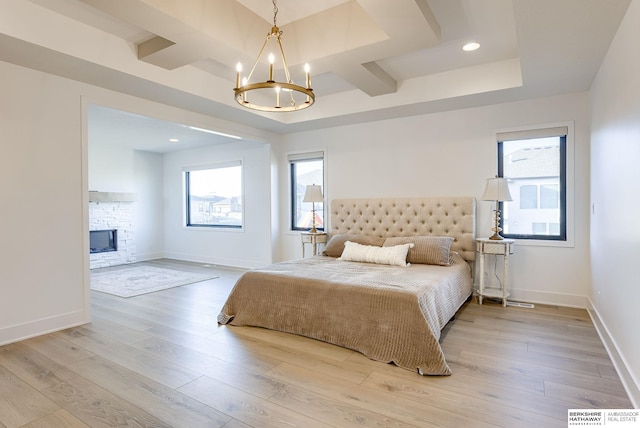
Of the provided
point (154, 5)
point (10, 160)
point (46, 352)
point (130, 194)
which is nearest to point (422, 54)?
point (154, 5)

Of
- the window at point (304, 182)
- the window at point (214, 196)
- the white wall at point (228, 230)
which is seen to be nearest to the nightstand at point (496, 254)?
the window at point (304, 182)

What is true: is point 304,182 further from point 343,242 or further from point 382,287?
point 382,287

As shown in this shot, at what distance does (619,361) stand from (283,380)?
227cm

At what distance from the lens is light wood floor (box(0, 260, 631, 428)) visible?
1.89 metres

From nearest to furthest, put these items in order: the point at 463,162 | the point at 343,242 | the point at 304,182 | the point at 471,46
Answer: the point at 471,46, the point at 463,162, the point at 343,242, the point at 304,182

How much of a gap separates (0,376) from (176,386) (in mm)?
1277

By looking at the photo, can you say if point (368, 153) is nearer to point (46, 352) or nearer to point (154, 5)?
point (154, 5)

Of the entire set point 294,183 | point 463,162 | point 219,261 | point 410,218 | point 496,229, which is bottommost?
point 219,261

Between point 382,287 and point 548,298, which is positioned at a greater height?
point 382,287

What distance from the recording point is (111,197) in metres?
6.89

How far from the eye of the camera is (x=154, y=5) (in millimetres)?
2328

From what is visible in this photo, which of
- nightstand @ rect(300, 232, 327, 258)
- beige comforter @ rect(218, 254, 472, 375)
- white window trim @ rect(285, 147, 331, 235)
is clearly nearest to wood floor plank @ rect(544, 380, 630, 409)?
beige comforter @ rect(218, 254, 472, 375)

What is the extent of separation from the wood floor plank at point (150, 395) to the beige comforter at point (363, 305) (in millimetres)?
1123

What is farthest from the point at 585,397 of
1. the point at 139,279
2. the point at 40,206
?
the point at 139,279
